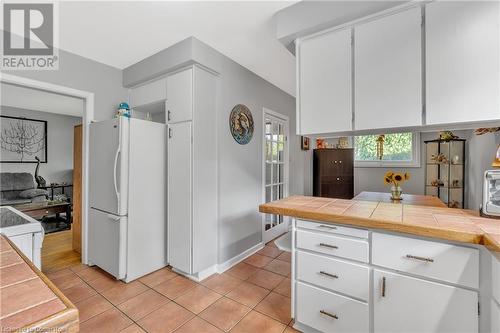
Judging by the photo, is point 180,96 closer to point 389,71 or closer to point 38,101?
point 389,71

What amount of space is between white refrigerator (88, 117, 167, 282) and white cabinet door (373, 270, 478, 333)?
2.15m

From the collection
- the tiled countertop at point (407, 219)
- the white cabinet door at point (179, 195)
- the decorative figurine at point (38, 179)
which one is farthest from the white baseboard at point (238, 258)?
the decorative figurine at point (38, 179)

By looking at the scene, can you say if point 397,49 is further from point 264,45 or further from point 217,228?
point 217,228

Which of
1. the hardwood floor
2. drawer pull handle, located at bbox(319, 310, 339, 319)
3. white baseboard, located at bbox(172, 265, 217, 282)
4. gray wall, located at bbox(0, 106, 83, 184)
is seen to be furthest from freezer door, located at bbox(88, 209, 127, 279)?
gray wall, located at bbox(0, 106, 83, 184)

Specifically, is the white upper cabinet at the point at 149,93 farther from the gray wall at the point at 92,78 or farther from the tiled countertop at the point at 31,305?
the tiled countertop at the point at 31,305

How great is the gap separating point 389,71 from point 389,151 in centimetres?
334

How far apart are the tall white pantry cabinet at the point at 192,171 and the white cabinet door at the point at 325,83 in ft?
3.41

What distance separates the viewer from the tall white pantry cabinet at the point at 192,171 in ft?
7.56

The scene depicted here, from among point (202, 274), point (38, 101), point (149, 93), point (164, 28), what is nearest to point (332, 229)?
point (202, 274)

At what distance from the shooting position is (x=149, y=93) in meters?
2.72

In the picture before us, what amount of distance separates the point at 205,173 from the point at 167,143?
0.59 meters

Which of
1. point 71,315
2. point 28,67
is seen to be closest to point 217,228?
point 71,315

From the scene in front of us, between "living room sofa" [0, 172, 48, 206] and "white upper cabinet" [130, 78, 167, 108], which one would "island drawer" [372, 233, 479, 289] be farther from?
"living room sofa" [0, 172, 48, 206]

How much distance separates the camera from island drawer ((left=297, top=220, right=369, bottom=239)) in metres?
1.36
